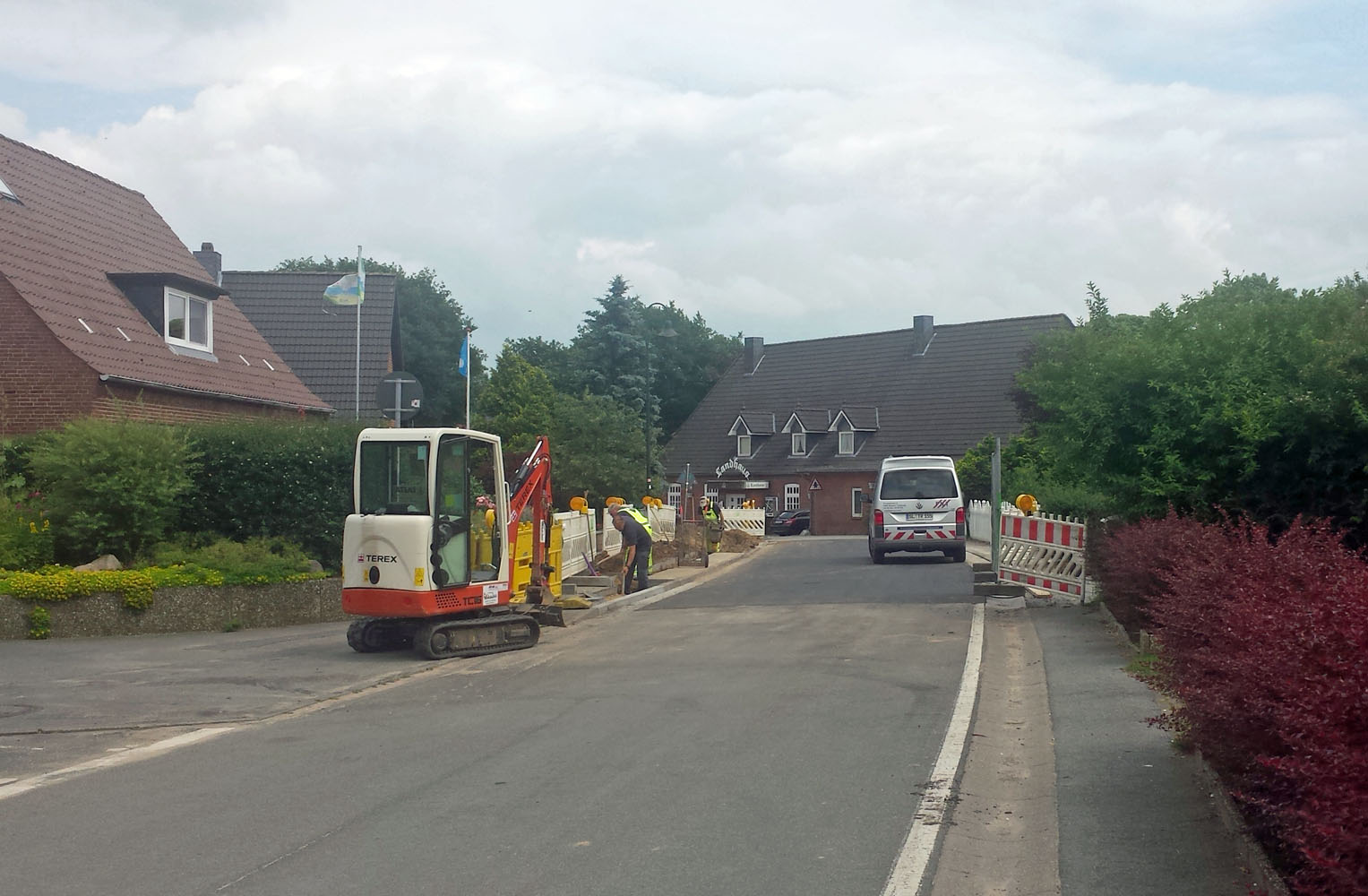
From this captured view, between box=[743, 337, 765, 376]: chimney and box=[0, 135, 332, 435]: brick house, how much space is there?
175 feet

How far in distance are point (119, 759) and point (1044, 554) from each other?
1435 centimetres

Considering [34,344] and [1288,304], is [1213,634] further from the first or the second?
[34,344]

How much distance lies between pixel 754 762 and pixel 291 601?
38.7 feet

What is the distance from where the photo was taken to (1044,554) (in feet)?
66.2

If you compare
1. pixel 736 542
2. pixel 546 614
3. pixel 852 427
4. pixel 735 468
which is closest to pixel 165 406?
pixel 546 614

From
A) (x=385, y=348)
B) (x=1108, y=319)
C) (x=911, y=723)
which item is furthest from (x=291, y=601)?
(x=385, y=348)

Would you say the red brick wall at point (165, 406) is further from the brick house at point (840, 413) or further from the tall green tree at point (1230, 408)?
the brick house at point (840, 413)

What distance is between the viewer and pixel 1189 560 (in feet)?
29.2

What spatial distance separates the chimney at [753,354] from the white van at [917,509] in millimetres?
53485

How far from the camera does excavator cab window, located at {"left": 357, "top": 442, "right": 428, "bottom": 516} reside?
1491 centimetres

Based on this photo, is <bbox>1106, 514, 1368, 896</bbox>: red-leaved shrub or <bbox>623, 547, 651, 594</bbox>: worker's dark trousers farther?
<bbox>623, 547, 651, 594</bbox>: worker's dark trousers

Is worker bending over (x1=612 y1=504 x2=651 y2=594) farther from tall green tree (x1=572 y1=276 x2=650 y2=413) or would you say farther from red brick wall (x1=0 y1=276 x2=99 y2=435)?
tall green tree (x1=572 y1=276 x2=650 y2=413)

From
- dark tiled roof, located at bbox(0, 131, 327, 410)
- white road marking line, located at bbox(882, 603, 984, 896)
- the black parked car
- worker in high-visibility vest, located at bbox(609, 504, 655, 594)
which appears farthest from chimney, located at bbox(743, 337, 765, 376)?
white road marking line, located at bbox(882, 603, 984, 896)

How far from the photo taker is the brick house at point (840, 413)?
71.1 metres
